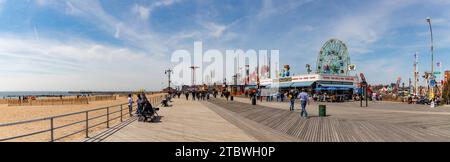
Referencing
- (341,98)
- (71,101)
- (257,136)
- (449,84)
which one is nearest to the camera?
(257,136)

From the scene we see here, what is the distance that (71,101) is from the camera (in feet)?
161

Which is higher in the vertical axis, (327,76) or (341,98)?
(327,76)

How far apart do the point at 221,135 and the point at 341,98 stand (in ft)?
107

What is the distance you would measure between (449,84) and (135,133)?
117 ft

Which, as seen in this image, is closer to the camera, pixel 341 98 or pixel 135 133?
pixel 135 133

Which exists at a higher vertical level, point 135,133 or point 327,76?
point 327,76
